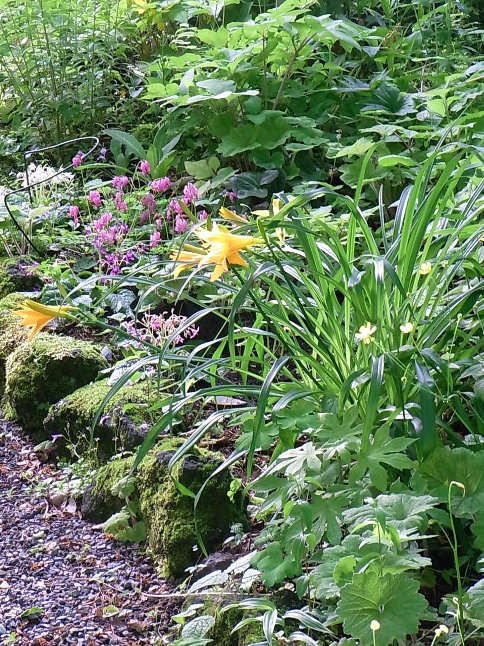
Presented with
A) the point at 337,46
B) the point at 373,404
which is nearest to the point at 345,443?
the point at 373,404

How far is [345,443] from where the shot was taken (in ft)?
5.82

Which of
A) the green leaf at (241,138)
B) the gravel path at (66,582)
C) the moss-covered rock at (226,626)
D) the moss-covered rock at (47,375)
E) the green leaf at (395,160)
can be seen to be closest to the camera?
the moss-covered rock at (226,626)

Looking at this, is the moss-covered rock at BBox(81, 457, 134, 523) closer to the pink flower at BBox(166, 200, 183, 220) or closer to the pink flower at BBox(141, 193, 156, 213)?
the pink flower at BBox(166, 200, 183, 220)

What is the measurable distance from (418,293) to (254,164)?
2.01 meters

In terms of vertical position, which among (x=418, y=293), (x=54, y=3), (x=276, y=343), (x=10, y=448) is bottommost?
(x=10, y=448)

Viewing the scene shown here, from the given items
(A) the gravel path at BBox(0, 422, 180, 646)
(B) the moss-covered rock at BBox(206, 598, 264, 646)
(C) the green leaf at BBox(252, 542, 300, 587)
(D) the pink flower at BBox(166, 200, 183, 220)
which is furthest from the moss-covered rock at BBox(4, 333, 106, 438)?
(C) the green leaf at BBox(252, 542, 300, 587)

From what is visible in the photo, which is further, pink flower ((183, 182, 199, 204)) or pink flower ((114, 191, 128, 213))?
pink flower ((114, 191, 128, 213))

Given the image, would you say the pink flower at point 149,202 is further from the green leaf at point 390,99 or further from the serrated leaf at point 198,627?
the serrated leaf at point 198,627

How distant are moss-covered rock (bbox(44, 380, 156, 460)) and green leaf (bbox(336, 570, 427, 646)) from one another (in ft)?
3.96

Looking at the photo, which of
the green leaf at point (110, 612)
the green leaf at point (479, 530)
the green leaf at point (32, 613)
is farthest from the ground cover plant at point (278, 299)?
the green leaf at point (32, 613)

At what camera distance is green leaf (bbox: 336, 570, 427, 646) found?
142 cm

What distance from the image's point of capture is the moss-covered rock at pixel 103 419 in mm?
2629

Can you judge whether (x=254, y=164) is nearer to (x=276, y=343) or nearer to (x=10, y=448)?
(x=276, y=343)

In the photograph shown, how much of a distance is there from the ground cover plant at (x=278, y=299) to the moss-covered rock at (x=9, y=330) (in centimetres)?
2
